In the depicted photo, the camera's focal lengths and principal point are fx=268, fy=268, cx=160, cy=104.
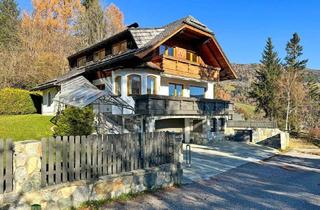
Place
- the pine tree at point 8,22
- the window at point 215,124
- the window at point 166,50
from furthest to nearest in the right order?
the pine tree at point 8,22 → the window at point 215,124 → the window at point 166,50

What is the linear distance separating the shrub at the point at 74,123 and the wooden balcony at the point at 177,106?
122 inches

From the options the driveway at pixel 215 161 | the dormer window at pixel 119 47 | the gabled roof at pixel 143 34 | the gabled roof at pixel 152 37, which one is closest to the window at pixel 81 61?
the gabled roof at pixel 152 37

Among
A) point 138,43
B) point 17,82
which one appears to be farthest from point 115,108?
point 17,82

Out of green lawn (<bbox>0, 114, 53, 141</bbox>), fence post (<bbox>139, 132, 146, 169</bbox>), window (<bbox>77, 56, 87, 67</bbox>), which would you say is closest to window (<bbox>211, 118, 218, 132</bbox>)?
green lawn (<bbox>0, 114, 53, 141</bbox>)

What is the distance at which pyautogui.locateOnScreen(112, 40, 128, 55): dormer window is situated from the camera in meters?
20.7

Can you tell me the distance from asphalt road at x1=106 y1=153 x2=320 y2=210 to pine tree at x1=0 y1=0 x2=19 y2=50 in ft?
106

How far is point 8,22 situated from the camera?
38344 mm

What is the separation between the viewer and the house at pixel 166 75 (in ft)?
54.3

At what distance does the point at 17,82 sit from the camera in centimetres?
2845

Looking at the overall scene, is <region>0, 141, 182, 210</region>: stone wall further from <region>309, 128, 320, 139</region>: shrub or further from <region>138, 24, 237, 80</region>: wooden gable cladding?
<region>309, 128, 320, 139</region>: shrub

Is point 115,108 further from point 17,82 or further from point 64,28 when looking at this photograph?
point 64,28

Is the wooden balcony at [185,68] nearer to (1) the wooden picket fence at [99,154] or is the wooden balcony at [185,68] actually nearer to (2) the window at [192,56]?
(2) the window at [192,56]

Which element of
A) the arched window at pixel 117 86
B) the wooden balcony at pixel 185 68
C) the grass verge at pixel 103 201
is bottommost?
the grass verge at pixel 103 201

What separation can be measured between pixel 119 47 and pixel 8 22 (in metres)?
26.2
